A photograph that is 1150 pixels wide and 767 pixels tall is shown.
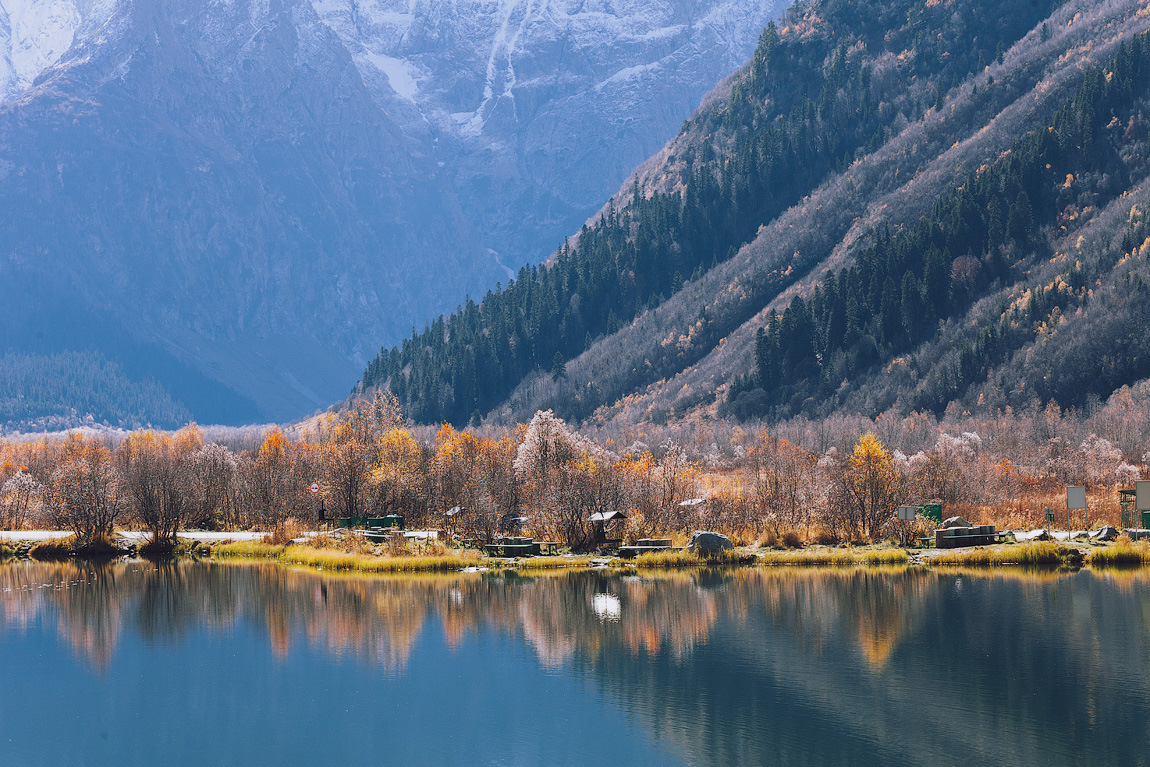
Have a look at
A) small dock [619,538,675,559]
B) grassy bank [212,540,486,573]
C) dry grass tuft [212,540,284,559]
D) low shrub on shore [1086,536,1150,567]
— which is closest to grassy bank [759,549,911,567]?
small dock [619,538,675,559]

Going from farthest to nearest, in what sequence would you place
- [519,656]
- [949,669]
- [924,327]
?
[924,327] < [519,656] < [949,669]

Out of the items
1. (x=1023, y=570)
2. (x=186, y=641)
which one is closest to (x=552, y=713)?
(x=186, y=641)

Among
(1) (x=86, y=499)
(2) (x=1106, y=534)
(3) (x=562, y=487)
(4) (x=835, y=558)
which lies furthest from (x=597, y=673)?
(1) (x=86, y=499)

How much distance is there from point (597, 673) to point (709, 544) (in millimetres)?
31494

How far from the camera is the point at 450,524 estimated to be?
102312 mm

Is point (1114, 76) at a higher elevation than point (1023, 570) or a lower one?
higher

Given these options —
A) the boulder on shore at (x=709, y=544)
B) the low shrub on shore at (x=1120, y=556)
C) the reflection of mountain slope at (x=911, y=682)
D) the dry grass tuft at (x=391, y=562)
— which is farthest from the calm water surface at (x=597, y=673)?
the dry grass tuft at (x=391, y=562)

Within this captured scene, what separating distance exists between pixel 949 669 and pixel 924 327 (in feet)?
486

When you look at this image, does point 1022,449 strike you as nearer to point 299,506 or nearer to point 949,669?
point 299,506

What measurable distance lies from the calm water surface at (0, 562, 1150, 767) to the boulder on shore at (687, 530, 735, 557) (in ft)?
19.4

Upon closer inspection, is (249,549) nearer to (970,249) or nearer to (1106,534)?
(1106,534)

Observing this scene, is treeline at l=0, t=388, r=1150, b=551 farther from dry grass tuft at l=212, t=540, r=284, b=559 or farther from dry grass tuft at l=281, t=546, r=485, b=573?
dry grass tuft at l=281, t=546, r=485, b=573

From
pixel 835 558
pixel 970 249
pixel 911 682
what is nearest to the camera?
pixel 911 682

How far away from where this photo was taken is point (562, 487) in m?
89.1
